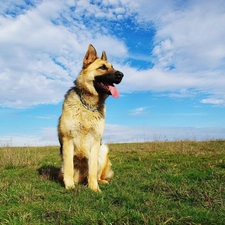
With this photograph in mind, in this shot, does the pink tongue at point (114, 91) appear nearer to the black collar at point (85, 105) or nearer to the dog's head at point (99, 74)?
the dog's head at point (99, 74)

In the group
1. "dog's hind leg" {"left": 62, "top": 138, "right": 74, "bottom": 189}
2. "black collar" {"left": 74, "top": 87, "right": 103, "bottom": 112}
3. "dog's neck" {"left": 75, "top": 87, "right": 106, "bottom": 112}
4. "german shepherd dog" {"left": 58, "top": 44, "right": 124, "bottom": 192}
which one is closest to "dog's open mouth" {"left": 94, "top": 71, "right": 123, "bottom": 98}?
"german shepherd dog" {"left": 58, "top": 44, "right": 124, "bottom": 192}

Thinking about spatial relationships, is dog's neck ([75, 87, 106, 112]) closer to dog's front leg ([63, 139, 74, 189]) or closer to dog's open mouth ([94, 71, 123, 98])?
dog's open mouth ([94, 71, 123, 98])

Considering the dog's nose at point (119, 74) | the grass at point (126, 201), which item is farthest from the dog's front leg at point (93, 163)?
the dog's nose at point (119, 74)

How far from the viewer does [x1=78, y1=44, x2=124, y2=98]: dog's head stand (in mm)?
6527

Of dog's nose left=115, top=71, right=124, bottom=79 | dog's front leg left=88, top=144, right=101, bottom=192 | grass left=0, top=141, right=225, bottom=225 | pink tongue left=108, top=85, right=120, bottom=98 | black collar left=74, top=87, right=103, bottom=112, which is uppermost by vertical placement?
dog's nose left=115, top=71, right=124, bottom=79

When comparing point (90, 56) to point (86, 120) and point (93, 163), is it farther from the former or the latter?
point (93, 163)

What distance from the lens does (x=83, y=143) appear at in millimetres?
6289

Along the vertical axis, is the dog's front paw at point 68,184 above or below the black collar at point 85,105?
below

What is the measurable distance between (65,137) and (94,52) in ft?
7.20

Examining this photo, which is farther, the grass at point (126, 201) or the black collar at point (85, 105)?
the black collar at point (85, 105)

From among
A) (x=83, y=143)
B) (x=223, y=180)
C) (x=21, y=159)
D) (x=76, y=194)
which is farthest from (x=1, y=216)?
(x=21, y=159)

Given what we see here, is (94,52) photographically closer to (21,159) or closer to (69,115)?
(69,115)

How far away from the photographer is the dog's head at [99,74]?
6527mm

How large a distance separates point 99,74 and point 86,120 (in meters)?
1.20
